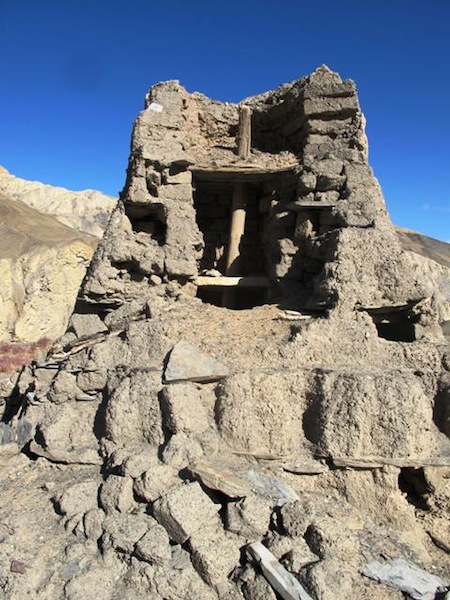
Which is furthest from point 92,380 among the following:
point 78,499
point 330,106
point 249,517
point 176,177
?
point 330,106

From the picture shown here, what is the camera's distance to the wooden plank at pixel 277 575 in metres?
3.02

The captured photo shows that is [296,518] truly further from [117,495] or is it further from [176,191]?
[176,191]

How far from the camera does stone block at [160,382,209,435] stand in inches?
167

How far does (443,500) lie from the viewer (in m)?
4.43

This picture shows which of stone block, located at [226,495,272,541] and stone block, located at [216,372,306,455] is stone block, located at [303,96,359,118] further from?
stone block, located at [226,495,272,541]

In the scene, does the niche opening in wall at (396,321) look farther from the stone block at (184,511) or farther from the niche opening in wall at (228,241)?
the stone block at (184,511)

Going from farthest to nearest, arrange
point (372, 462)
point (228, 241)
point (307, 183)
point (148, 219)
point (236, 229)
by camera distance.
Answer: point (228, 241) → point (236, 229) → point (148, 219) → point (307, 183) → point (372, 462)

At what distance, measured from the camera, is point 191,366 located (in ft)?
15.1

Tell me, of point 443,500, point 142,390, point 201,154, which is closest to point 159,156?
point 201,154

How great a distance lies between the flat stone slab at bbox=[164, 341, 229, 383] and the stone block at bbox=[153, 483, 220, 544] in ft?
3.68

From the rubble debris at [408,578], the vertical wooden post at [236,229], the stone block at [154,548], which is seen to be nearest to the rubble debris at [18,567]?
the stone block at [154,548]

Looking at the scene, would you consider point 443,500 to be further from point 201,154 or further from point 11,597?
point 201,154

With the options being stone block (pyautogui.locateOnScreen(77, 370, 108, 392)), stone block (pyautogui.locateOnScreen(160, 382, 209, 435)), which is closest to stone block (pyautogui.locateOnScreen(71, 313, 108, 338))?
stone block (pyautogui.locateOnScreen(77, 370, 108, 392))

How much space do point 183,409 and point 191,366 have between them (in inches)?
18.9
